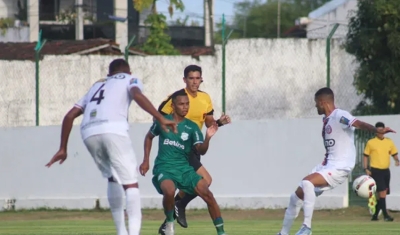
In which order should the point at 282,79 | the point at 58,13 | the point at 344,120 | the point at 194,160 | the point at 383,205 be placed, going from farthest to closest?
1. the point at 58,13
2. the point at 282,79
3. the point at 383,205
4. the point at 194,160
5. the point at 344,120

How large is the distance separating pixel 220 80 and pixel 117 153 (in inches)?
604

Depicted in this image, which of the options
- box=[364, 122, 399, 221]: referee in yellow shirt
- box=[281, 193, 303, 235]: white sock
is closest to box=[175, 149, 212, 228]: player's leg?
box=[281, 193, 303, 235]: white sock

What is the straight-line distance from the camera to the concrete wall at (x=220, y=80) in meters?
24.5

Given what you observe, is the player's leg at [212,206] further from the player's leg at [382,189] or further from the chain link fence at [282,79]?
the chain link fence at [282,79]

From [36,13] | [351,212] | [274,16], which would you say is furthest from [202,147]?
[274,16]

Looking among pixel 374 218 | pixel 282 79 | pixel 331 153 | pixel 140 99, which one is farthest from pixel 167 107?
pixel 282 79

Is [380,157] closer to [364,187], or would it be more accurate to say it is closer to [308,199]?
[364,187]

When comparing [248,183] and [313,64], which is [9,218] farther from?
[313,64]

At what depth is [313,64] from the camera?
87.1 ft

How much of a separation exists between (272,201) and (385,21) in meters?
5.39

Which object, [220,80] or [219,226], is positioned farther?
[220,80]

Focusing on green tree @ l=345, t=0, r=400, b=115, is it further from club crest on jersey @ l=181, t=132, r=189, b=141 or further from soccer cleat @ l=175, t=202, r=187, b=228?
club crest on jersey @ l=181, t=132, r=189, b=141

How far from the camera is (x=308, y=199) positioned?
12922 mm

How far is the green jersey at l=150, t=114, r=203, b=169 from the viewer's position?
12883 millimetres
